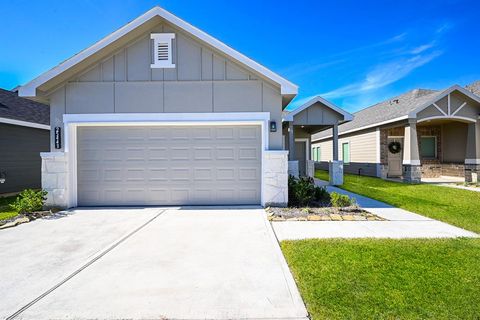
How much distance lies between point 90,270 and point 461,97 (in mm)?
16895

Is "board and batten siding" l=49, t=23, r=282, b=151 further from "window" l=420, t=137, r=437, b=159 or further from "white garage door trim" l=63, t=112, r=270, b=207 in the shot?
"window" l=420, t=137, r=437, b=159

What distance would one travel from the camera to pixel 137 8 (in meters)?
9.20

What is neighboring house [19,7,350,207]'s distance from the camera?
23.2 feet

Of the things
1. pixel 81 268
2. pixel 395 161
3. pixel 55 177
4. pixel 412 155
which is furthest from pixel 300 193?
pixel 395 161

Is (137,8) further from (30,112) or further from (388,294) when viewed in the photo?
(388,294)

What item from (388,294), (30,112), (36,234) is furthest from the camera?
(30,112)

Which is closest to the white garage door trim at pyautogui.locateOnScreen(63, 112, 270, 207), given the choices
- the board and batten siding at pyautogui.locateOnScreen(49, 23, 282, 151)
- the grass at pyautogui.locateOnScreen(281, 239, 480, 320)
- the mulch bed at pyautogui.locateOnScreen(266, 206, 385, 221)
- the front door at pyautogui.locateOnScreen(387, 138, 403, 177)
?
the board and batten siding at pyautogui.locateOnScreen(49, 23, 282, 151)

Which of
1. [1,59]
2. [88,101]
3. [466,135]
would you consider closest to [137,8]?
[88,101]

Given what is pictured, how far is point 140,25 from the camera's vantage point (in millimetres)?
6738

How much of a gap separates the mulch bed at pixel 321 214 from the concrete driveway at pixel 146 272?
0.76 metres

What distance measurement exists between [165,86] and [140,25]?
5.83ft

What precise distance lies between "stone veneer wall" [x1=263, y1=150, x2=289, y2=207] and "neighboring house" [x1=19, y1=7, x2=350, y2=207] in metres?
0.03

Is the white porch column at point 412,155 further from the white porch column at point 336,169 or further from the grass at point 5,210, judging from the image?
the grass at point 5,210

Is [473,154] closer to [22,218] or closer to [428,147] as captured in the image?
[428,147]
